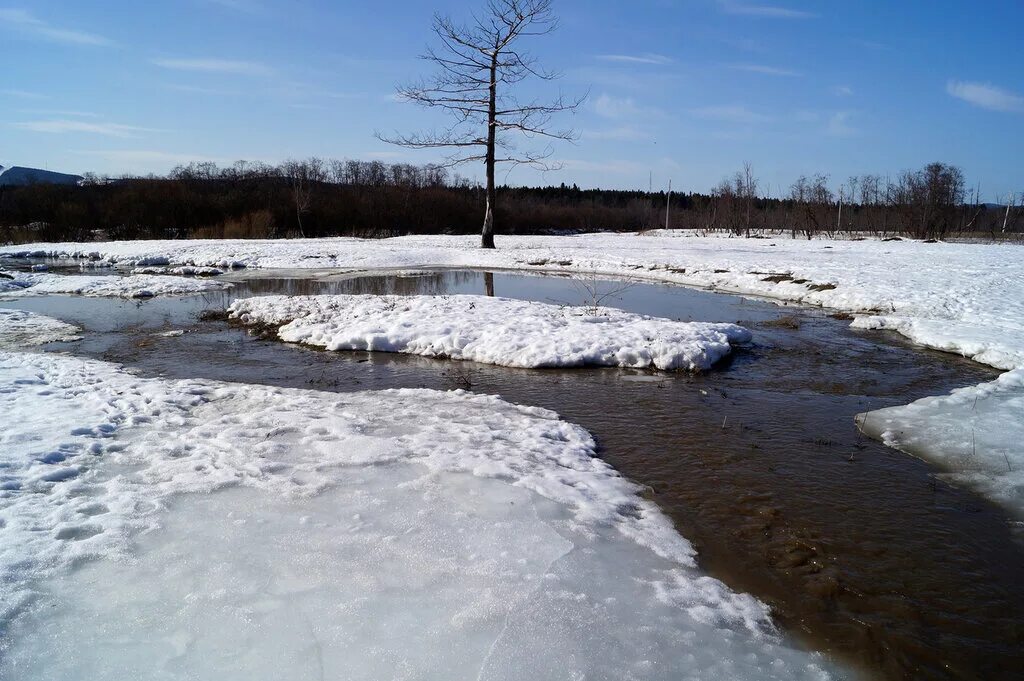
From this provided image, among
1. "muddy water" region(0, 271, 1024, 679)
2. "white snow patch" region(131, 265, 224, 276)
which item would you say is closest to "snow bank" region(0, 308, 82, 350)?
"muddy water" region(0, 271, 1024, 679)

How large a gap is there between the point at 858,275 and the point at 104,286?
22121mm

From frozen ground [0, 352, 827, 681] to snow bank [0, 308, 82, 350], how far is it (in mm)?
4989

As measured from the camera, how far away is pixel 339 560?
3.53m

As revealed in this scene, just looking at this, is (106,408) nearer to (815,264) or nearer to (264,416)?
(264,416)

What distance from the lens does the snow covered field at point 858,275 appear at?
645 centimetres

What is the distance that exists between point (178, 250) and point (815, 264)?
27.7 m

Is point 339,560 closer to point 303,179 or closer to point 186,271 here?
point 186,271

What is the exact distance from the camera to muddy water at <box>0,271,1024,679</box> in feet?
10.6

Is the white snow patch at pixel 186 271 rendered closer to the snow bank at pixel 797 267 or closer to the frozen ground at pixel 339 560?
the snow bank at pixel 797 267

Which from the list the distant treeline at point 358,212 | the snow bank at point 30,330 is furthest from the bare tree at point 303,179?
the snow bank at point 30,330

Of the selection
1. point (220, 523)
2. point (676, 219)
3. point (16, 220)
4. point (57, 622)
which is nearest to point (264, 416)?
point (220, 523)

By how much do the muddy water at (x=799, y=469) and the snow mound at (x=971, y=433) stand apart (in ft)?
0.81

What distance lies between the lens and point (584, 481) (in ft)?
15.5

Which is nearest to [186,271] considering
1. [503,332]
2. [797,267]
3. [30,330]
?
[30,330]
